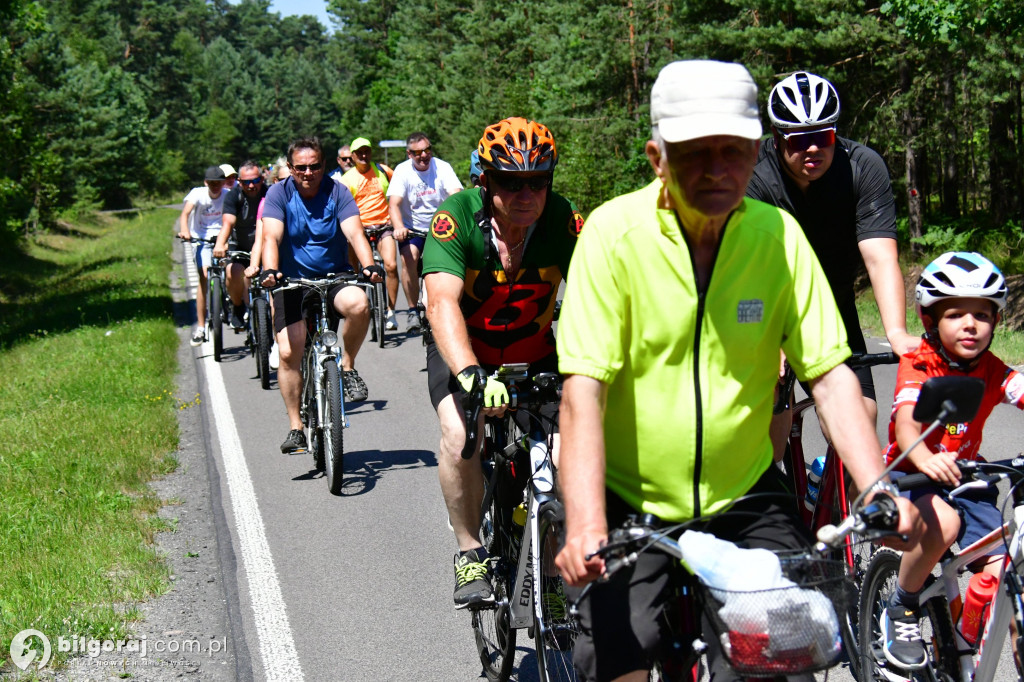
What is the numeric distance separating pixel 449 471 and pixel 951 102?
14.3m

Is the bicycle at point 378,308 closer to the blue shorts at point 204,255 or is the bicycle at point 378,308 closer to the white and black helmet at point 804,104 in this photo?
the blue shorts at point 204,255

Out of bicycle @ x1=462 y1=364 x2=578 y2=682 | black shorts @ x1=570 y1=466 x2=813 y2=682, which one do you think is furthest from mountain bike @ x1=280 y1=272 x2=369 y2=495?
black shorts @ x1=570 y1=466 x2=813 y2=682

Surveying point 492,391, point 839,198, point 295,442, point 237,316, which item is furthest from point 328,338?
point 237,316

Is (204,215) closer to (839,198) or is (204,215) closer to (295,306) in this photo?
(295,306)

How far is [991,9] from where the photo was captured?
11164 mm

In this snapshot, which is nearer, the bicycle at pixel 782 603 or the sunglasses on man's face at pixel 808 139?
the bicycle at pixel 782 603

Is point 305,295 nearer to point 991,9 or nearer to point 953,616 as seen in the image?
point 953,616

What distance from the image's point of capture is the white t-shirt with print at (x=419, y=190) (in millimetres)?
13258

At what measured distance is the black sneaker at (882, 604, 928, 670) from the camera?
12.6 ft

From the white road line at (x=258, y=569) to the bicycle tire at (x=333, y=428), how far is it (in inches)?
20.9

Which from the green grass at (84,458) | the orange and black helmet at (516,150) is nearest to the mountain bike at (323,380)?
the green grass at (84,458)

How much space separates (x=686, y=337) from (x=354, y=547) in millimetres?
4331

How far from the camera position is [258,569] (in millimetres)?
6281

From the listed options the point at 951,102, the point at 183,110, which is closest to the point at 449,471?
the point at 951,102
